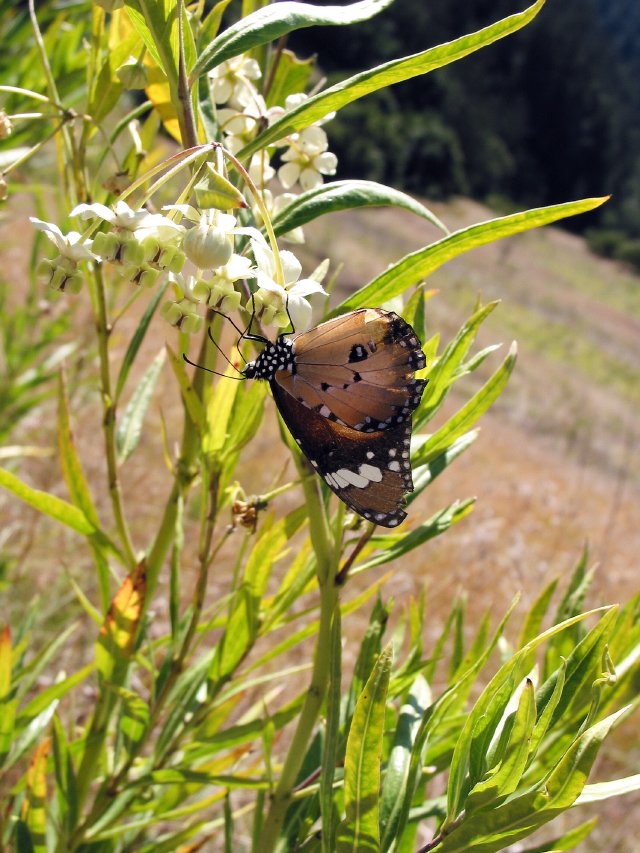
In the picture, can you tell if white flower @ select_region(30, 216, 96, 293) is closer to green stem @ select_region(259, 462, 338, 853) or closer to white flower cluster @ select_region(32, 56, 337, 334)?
white flower cluster @ select_region(32, 56, 337, 334)

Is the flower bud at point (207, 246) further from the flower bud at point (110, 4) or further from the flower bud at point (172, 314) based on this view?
the flower bud at point (110, 4)

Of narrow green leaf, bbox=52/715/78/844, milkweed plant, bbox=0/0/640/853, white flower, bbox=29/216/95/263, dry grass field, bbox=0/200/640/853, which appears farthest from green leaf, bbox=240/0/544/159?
narrow green leaf, bbox=52/715/78/844

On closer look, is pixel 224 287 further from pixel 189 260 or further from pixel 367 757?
pixel 367 757

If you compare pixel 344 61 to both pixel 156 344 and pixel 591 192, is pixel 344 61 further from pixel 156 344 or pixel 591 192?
pixel 156 344

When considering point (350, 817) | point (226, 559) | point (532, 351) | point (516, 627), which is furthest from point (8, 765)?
point (532, 351)

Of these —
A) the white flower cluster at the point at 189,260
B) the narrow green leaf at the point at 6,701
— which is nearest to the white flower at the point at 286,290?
the white flower cluster at the point at 189,260
